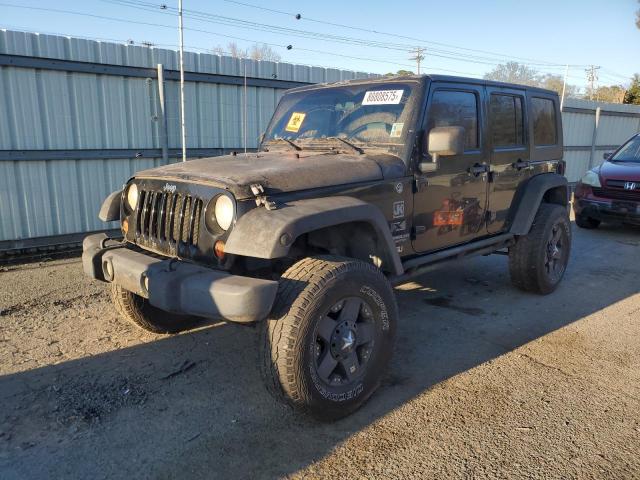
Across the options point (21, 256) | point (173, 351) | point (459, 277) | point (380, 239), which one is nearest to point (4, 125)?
point (21, 256)

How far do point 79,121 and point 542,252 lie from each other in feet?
20.3

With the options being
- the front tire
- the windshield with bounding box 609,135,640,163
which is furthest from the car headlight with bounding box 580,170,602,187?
the front tire

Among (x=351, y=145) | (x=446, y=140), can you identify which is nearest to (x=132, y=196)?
(x=351, y=145)

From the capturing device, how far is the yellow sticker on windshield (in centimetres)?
446

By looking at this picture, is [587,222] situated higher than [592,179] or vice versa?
[592,179]

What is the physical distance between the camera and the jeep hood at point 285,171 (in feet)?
10.2

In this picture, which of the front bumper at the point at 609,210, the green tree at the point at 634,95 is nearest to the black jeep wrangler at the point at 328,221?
the front bumper at the point at 609,210

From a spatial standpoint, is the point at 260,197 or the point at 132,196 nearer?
the point at 260,197

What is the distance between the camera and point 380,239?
339 centimetres

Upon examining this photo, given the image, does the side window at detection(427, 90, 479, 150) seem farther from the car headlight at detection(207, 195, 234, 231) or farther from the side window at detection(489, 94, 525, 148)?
the car headlight at detection(207, 195, 234, 231)

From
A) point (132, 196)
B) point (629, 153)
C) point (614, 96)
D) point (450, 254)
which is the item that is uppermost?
point (614, 96)

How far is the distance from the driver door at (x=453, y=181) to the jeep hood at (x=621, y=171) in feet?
17.2

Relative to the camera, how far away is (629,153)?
30.9 ft

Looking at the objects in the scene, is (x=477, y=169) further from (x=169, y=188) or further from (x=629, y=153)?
(x=629, y=153)
